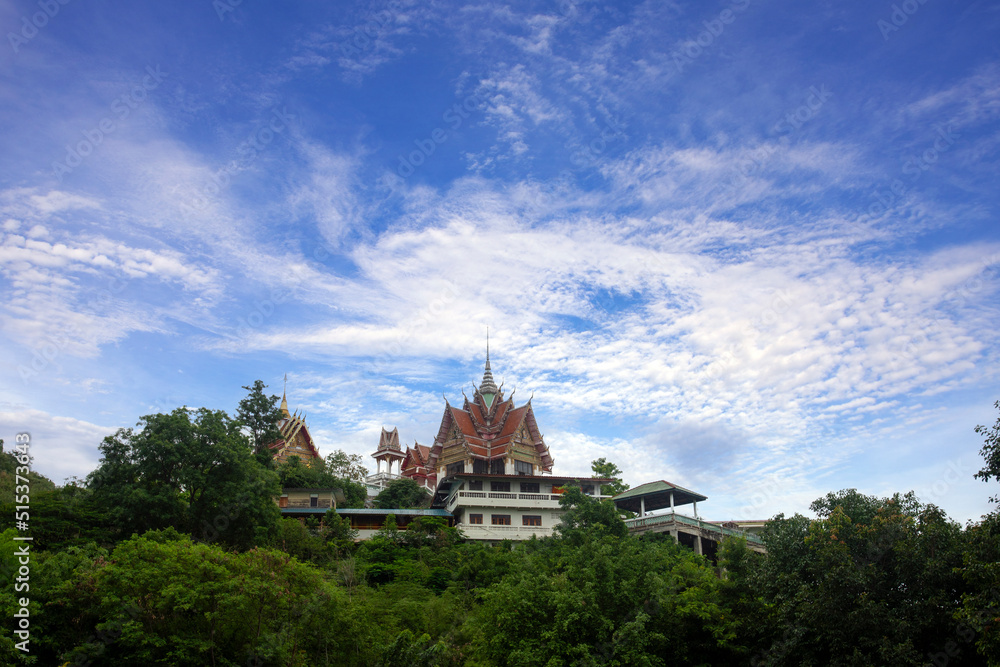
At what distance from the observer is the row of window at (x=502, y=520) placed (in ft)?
118

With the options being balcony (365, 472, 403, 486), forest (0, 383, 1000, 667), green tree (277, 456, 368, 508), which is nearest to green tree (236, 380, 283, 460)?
green tree (277, 456, 368, 508)

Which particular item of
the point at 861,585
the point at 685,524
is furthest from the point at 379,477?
the point at 861,585

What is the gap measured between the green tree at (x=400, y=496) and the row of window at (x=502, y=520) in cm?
679

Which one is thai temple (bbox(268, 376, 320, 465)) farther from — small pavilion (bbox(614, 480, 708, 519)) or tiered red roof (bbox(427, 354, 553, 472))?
small pavilion (bbox(614, 480, 708, 519))

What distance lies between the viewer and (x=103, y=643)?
17547 millimetres

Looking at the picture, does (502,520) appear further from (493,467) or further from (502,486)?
(493,467)

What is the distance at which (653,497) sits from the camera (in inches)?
1539

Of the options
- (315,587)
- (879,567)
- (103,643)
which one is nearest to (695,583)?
(879,567)

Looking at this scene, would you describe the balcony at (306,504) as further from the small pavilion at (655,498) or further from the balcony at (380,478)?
the balcony at (380,478)

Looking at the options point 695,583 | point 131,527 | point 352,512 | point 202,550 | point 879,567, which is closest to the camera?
point 879,567

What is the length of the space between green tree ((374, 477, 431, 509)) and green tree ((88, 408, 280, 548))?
1473cm

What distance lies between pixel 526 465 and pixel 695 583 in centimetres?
2477

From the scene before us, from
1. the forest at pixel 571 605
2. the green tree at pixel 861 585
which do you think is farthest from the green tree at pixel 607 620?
the green tree at pixel 861 585

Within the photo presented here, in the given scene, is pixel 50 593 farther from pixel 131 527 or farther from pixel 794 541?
pixel 794 541
